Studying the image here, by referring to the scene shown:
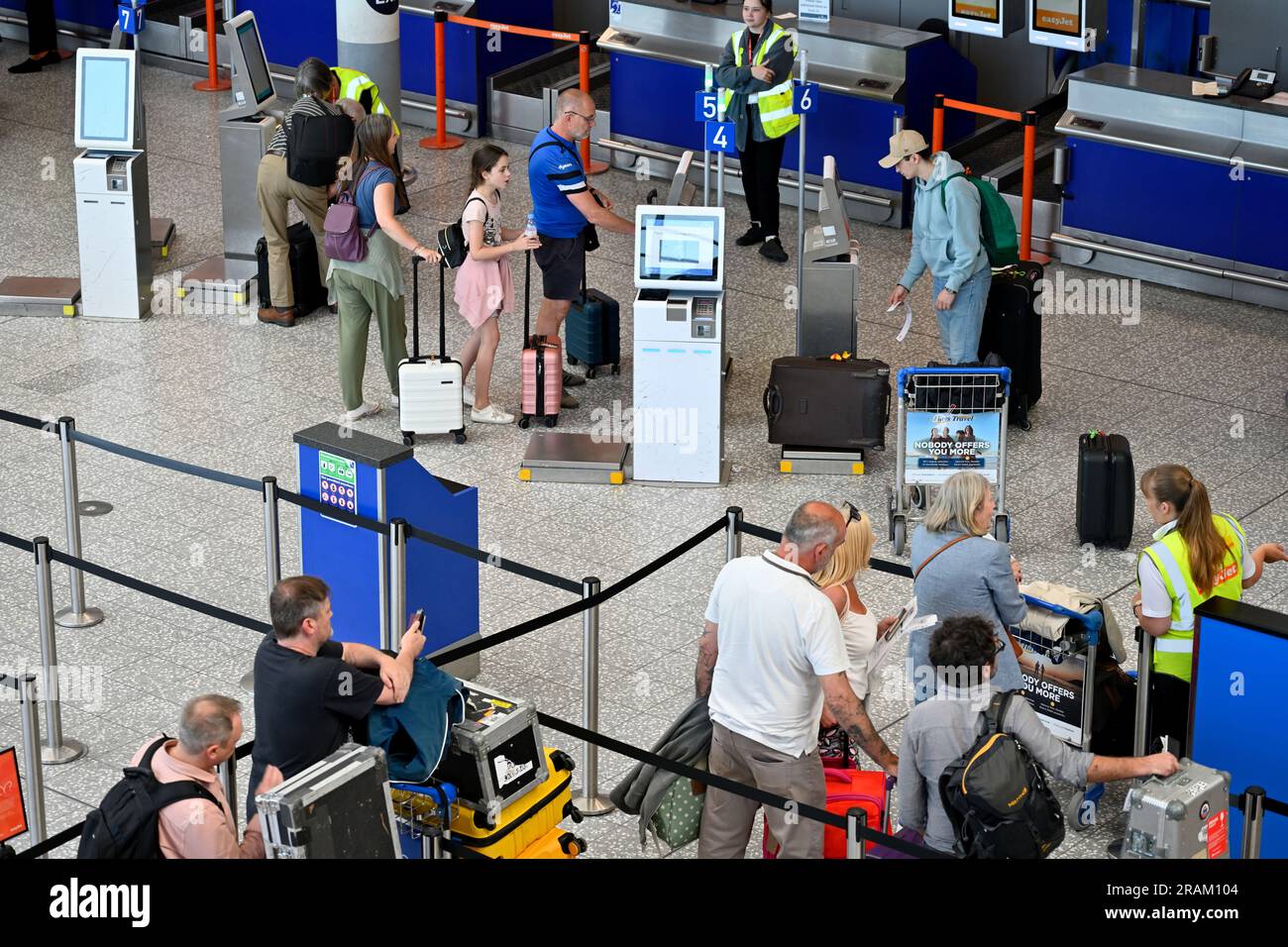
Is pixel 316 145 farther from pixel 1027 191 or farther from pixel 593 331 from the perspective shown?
pixel 1027 191

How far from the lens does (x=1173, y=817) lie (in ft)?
16.4

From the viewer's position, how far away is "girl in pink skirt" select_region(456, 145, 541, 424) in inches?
378

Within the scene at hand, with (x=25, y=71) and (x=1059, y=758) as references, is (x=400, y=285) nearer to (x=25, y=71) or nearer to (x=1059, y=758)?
(x=1059, y=758)

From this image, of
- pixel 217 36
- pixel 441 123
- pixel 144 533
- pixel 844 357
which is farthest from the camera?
pixel 217 36

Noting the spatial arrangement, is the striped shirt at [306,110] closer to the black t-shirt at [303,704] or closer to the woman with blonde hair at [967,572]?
the woman with blonde hair at [967,572]

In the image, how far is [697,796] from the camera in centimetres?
591

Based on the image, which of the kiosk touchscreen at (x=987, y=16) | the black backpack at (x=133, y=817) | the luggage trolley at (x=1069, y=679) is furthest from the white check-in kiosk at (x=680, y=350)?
the kiosk touchscreen at (x=987, y=16)

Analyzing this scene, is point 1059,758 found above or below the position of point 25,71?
below

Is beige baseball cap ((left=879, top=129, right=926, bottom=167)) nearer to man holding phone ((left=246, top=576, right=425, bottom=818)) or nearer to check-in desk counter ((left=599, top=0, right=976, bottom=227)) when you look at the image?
check-in desk counter ((left=599, top=0, right=976, bottom=227))

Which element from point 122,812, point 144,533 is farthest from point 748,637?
point 144,533

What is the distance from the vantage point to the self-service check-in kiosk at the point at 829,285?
9.87 metres

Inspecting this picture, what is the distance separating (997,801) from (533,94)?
428 inches

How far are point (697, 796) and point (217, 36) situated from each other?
41.9 ft

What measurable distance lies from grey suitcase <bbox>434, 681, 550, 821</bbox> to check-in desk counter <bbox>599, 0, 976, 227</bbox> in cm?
779
